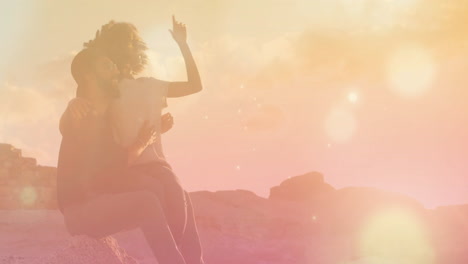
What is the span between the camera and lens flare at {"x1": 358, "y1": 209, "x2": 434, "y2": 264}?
25.4 m

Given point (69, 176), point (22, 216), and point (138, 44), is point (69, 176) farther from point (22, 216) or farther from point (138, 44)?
point (22, 216)

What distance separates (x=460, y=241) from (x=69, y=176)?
2990cm

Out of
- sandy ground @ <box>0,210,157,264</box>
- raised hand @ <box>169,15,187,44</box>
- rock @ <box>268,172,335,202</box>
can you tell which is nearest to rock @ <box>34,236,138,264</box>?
sandy ground @ <box>0,210,157,264</box>

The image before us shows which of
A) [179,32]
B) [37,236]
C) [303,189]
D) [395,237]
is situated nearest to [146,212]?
[179,32]

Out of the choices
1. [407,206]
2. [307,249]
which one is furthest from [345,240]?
[407,206]

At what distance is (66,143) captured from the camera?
3906 millimetres

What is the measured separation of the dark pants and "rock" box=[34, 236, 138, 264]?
0.57 metres

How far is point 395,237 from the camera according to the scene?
2948cm

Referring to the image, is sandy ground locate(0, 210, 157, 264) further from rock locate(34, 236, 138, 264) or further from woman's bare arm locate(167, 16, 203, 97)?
woman's bare arm locate(167, 16, 203, 97)

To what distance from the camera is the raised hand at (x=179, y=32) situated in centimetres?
462

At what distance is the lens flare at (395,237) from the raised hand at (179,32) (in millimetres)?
18866

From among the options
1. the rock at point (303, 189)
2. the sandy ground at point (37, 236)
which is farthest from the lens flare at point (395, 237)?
the sandy ground at point (37, 236)

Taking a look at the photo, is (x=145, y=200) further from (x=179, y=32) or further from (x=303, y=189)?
(x=303, y=189)

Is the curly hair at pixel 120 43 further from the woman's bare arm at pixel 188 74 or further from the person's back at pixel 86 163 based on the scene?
the person's back at pixel 86 163
